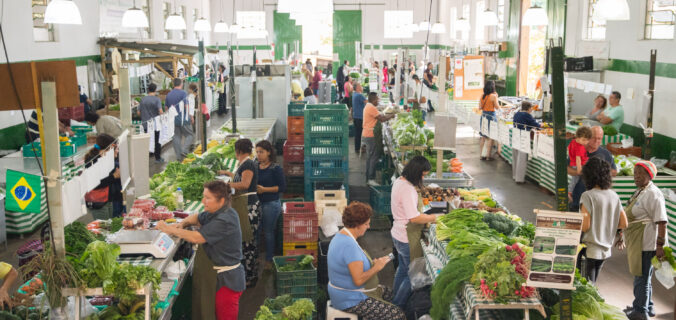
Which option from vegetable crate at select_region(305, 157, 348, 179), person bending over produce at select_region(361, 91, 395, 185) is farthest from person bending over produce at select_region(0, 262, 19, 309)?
person bending over produce at select_region(361, 91, 395, 185)

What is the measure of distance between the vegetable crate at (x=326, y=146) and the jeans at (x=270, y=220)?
2328 millimetres

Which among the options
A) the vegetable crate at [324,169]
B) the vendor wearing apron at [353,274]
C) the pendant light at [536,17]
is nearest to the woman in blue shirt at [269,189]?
the vegetable crate at [324,169]

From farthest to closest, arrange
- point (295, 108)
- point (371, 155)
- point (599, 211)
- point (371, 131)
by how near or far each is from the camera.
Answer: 1. point (295, 108)
2. point (371, 155)
3. point (371, 131)
4. point (599, 211)

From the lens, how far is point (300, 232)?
23.1ft

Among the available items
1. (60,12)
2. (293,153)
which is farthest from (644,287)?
(60,12)

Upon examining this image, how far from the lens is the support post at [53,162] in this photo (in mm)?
3796

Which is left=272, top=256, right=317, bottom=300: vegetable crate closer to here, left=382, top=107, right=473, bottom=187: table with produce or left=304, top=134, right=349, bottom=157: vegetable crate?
left=382, top=107, right=473, bottom=187: table with produce

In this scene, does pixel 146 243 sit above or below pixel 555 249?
below

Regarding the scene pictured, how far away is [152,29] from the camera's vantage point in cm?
1972

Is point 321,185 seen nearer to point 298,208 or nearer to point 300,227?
point 298,208

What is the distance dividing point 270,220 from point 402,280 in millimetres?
1976

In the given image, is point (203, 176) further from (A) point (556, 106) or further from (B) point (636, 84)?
(B) point (636, 84)

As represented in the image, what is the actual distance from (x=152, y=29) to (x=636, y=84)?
14572mm

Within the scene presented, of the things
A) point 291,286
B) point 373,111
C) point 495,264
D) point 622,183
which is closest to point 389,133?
point 373,111
